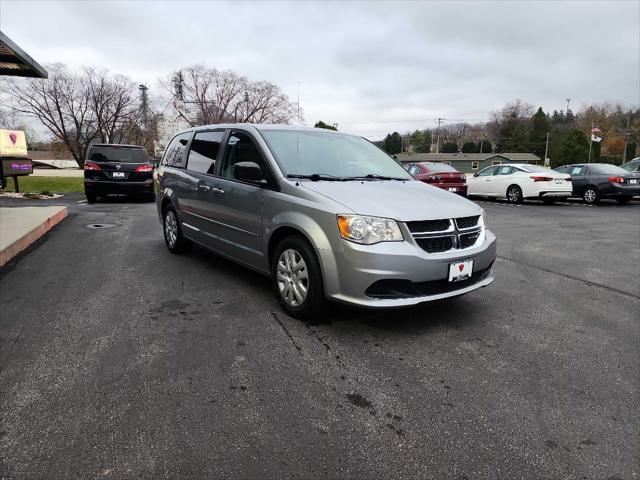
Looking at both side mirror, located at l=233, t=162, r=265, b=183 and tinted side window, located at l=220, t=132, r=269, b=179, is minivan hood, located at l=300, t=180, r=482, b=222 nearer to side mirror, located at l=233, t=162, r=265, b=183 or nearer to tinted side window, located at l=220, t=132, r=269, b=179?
side mirror, located at l=233, t=162, r=265, b=183

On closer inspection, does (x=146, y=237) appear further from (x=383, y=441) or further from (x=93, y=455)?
(x=383, y=441)

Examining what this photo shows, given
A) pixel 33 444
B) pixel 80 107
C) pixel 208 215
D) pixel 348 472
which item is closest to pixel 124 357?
pixel 33 444

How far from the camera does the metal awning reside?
693cm

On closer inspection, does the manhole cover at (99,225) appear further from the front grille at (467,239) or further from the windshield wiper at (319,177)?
the front grille at (467,239)

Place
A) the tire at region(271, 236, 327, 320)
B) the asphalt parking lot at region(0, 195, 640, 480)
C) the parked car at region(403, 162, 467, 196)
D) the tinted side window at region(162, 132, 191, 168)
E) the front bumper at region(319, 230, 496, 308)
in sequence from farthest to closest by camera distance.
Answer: the parked car at region(403, 162, 467, 196), the tinted side window at region(162, 132, 191, 168), the tire at region(271, 236, 327, 320), the front bumper at region(319, 230, 496, 308), the asphalt parking lot at region(0, 195, 640, 480)

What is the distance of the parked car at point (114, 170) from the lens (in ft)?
42.7

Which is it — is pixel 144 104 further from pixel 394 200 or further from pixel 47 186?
pixel 394 200

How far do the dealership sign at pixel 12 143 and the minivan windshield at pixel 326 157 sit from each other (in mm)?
17374

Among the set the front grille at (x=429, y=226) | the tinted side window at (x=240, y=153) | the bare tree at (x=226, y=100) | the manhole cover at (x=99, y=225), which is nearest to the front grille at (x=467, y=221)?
the front grille at (x=429, y=226)

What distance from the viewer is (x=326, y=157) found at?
180 inches

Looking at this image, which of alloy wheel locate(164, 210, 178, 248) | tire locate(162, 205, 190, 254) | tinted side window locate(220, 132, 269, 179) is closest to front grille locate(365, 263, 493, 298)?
tinted side window locate(220, 132, 269, 179)

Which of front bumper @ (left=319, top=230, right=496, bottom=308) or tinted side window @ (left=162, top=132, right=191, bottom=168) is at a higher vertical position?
tinted side window @ (left=162, top=132, right=191, bottom=168)

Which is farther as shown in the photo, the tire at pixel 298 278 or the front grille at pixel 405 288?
the tire at pixel 298 278

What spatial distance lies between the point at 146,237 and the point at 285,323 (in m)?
4.89
